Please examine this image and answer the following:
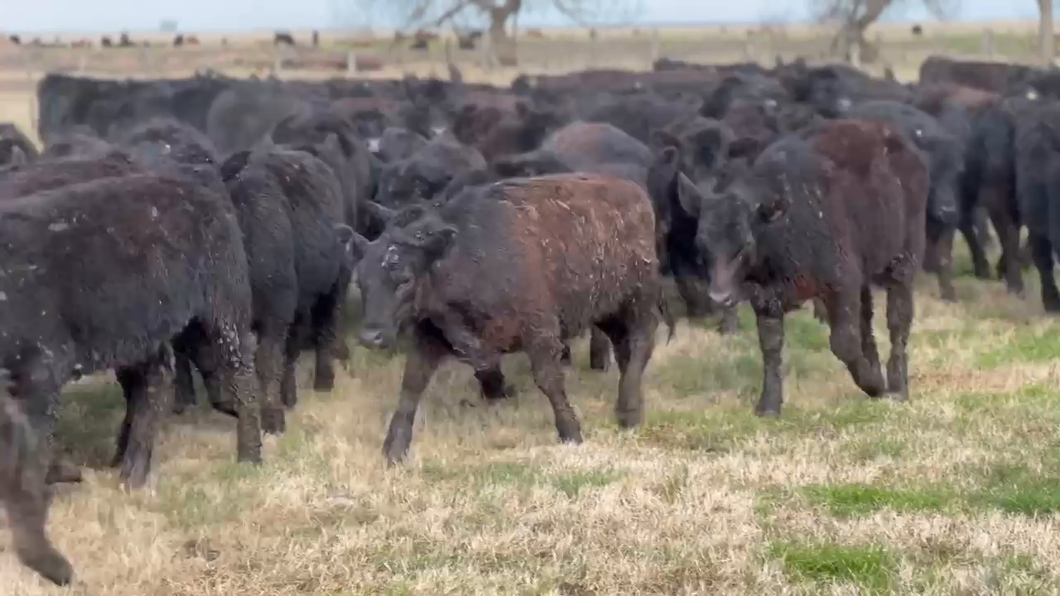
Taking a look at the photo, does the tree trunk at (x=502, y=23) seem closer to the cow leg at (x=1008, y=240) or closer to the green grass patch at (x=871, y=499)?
the cow leg at (x=1008, y=240)

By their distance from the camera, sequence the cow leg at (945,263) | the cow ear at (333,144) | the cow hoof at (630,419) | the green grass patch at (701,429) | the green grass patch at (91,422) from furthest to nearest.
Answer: the cow leg at (945,263) < the cow ear at (333,144) < the cow hoof at (630,419) < the green grass patch at (91,422) < the green grass patch at (701,429)

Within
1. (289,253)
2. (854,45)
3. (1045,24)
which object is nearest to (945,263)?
(289,253)

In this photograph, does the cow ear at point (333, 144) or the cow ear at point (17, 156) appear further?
the cow ear at point (333, 144)

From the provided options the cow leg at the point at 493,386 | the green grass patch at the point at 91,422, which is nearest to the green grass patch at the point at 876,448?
the cow leg at the point at 493,386

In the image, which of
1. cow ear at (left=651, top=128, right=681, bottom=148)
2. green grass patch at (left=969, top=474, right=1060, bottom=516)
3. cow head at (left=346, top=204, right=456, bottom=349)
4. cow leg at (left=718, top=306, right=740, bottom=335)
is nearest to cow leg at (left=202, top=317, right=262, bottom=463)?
cow head at (left=346, top=204, right=456, bottom=349)

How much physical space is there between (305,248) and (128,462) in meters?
1.92

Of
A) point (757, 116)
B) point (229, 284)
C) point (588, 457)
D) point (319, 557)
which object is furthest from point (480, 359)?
point (757, 116)

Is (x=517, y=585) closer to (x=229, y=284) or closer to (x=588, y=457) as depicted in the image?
(x=588, y=457)

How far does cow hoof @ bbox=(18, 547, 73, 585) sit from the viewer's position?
532 centimetres

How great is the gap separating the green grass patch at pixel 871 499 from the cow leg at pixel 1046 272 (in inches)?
227

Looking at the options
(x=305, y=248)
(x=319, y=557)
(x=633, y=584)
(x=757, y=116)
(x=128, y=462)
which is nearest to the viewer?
(x=633, y=584)

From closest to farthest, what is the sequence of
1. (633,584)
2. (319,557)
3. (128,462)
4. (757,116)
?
(633,584)
(319,557)
(128,462)
(757,116)

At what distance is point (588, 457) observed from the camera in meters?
7.21

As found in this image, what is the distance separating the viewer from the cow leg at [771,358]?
827 cm
